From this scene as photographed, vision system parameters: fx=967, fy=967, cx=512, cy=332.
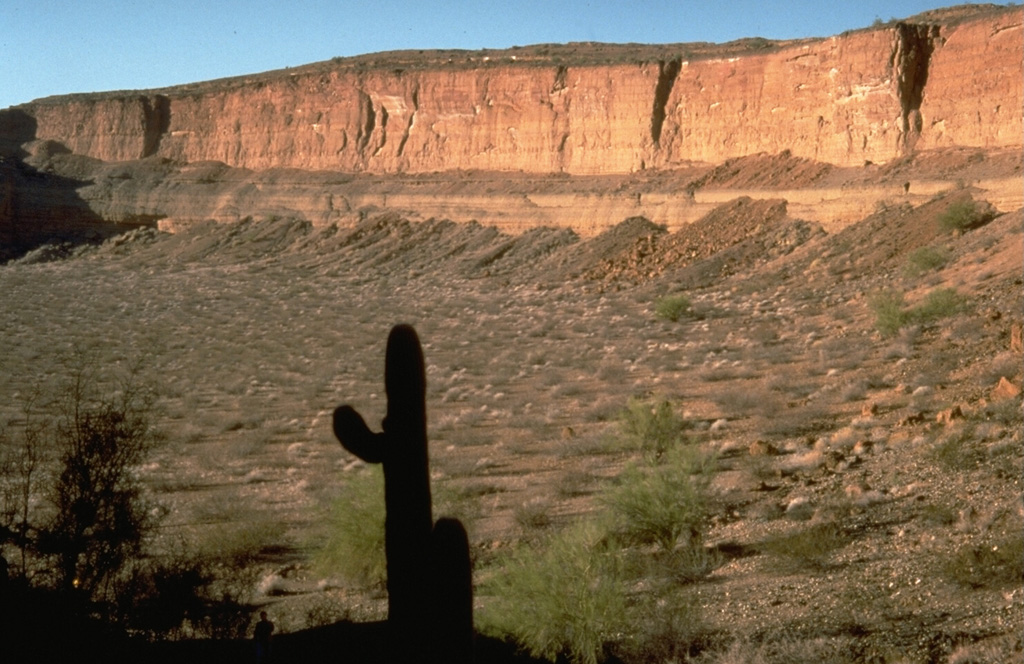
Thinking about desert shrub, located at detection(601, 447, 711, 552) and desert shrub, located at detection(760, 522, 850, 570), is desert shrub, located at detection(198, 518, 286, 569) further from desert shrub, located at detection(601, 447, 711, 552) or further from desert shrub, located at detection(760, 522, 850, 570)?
desert shrub, located at detection(760, 522, 850, 570)

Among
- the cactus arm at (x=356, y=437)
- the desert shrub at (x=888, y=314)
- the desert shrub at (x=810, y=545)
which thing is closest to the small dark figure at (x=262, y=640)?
the cactus arm at (x=356, y=437)

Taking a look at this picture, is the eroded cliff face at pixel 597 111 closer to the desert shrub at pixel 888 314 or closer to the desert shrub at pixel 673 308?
the desert shrub at pixel 673 308

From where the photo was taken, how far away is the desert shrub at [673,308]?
24.8m

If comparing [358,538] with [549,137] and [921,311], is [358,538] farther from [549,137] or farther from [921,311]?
[549,137]

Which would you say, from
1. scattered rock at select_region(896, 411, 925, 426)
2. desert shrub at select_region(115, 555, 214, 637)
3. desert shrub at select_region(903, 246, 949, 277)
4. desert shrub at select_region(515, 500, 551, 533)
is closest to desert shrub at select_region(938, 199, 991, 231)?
desert shrub at select_region(903, 246, 949, 277)

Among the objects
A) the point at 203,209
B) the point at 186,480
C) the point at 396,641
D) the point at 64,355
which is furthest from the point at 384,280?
the point at 396,641

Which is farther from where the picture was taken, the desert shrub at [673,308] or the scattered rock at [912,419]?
the desert shrub at [673,308]

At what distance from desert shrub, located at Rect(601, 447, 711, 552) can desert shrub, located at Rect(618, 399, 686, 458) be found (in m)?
2.61

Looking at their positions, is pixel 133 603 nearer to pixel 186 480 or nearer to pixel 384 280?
pixel 186 480

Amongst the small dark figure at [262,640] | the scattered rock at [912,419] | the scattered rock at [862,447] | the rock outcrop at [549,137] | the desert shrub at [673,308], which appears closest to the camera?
the small dark figure at [262,640]

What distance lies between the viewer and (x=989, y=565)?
7.13 meters

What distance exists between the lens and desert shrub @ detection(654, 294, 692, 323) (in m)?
24.8

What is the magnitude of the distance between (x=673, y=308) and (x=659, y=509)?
52.2 ft

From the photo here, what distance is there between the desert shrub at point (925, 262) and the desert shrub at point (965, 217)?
2114 millimetres
